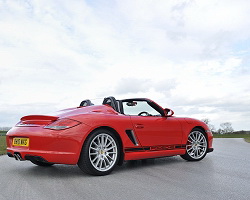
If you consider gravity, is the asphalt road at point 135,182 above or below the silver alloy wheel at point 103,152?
below

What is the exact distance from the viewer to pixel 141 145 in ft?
18.7

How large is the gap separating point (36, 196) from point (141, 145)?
7.99 ft

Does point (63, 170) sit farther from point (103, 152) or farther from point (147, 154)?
point (147, 154)

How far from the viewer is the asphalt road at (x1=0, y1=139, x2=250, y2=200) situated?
3.76m

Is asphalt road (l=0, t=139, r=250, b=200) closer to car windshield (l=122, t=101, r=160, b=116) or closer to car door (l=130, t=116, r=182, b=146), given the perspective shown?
car door (l=130, t=116, r=182, b=146)

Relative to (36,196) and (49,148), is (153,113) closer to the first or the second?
(49,148)

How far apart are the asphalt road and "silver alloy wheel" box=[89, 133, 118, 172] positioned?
0.22 metres

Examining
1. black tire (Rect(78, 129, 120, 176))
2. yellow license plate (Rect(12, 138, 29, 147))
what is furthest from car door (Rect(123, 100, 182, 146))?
yellow license plate (Rect(12, 138, 29, 147))

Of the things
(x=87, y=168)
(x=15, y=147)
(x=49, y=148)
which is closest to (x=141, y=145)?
(x=87, y=168)

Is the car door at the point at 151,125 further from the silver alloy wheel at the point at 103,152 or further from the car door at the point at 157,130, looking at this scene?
the silver alloy wheel at the point at 103,152

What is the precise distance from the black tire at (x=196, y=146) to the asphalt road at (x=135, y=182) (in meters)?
0.58

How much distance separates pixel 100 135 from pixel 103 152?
0.92 ft

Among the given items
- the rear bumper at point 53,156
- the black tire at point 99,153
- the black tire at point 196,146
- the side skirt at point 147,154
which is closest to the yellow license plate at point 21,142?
the rear bumper at point 53,156

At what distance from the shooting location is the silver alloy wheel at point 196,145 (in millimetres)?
6910
